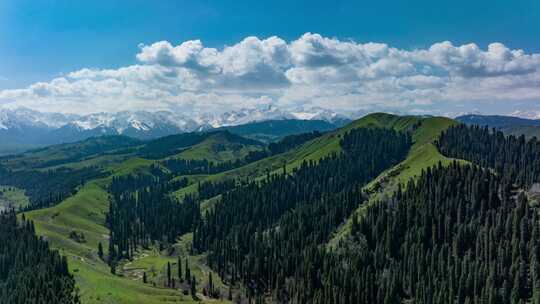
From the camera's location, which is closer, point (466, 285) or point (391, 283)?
point (466, 285)

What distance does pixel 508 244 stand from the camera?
198500 mm

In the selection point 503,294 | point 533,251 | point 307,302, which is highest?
point 533,251

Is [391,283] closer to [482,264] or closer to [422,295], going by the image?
[422,295]

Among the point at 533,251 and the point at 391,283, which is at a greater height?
the point at 533,251

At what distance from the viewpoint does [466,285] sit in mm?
185500

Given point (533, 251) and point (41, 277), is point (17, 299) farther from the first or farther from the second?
point (533, 251)

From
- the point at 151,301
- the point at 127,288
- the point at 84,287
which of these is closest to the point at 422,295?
the point at 151,301

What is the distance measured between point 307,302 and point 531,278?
9351 cm

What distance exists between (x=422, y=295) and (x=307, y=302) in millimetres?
49260

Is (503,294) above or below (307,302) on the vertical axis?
above

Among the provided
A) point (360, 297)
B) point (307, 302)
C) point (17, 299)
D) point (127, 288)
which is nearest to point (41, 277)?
point (17, 299)

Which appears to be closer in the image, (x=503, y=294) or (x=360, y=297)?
(x=503, y=294)

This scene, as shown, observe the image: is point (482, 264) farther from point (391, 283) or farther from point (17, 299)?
point (17, 299)

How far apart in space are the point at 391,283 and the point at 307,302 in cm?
3811
